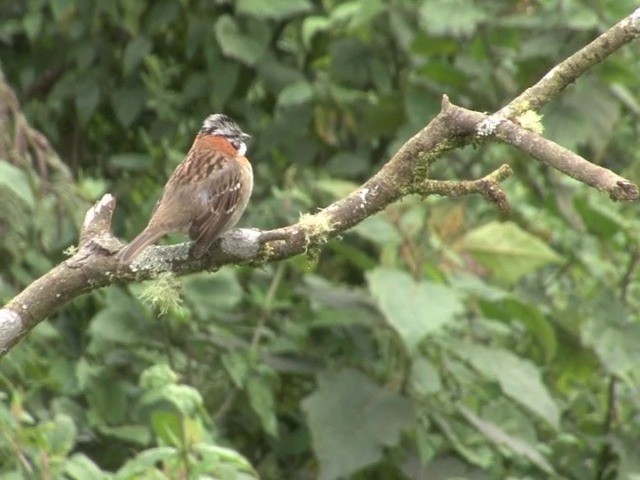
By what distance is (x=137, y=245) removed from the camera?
11.5 ft

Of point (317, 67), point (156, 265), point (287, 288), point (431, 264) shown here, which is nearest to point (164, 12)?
point (317, 67)

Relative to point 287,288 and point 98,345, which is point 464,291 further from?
point 98,345

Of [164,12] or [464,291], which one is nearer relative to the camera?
[464,291]

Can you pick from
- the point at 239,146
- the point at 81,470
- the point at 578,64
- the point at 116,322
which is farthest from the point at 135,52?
the point at 578,64

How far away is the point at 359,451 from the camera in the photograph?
559 cm

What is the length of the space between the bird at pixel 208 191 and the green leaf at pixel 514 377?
134 centimetres

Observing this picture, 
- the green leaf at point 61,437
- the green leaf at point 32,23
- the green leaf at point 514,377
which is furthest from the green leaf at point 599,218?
the green leaf at point 61,437

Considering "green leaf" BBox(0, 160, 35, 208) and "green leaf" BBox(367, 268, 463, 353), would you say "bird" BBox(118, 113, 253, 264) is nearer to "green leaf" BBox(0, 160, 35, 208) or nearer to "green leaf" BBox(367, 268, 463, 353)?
"green leaf" BBox(0, 160, 35, 208)

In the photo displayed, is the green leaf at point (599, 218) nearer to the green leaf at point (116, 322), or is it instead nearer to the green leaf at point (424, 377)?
the green leaf at point (424, 377)

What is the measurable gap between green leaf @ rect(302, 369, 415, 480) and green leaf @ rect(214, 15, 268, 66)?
1.44 m

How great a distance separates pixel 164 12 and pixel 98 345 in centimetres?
149

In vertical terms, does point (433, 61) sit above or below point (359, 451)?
above

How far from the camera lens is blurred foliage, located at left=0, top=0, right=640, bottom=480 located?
5.71m

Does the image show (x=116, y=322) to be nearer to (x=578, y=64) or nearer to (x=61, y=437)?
(x=61, y=437)
